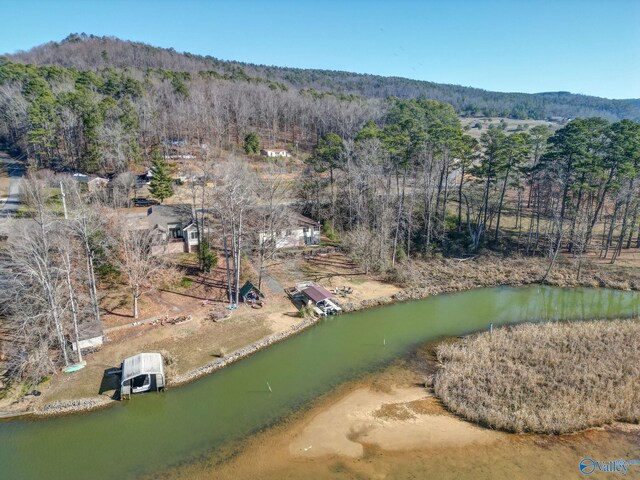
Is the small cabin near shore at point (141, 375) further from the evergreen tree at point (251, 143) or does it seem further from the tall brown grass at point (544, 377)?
the evergreen tree at point (251, 143)

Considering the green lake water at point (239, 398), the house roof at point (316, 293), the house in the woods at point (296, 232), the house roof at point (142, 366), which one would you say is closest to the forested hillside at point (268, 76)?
the house in the woods at point (296, 232)

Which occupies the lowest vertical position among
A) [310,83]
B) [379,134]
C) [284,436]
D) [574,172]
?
[284,436]

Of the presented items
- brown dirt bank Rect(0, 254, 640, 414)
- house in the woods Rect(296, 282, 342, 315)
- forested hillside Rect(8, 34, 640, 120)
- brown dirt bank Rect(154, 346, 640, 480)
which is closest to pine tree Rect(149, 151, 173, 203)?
brown dirt bank Rect(0, 254, 640, 414)

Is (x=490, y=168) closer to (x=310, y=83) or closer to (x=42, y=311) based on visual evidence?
(x=42, y=311)

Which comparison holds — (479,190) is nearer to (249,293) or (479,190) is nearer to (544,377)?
(544,377)

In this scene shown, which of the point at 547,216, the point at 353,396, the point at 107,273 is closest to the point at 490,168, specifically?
the point at 547,216

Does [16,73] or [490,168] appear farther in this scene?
Answer: [16,73]

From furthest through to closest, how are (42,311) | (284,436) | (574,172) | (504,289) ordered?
1. (574,172)
2. (504,289)
3. (42,311)
4. (284,436)

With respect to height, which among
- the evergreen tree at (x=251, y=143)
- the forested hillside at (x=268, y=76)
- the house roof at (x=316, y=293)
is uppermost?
the forested hillside at (x=268, y=76)
